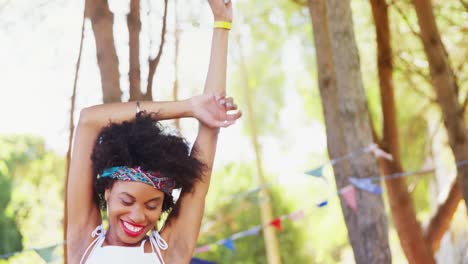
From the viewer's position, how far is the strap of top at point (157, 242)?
256cm

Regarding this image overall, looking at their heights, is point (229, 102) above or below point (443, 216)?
above

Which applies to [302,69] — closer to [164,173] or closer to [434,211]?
[434,211]

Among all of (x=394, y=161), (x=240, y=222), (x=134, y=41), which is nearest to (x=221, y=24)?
(x=134, y=41)

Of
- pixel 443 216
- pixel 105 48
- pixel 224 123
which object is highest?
pixel 105 48

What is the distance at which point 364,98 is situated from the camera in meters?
5.49

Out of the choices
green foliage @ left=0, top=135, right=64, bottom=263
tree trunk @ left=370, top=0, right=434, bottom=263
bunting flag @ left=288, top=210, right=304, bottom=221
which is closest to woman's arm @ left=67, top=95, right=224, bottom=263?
bunting flag @ left=288, top=210, right=304, bottom=221

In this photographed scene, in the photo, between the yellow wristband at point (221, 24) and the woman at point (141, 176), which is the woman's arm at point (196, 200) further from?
the yellow wristband at point (221, 24)

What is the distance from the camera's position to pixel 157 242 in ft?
8.45

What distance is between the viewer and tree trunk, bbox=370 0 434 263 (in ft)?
25.3

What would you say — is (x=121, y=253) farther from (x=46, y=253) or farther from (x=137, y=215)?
(x=46, y=253)

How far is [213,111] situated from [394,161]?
5697 mm

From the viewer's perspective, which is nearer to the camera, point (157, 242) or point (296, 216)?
point (157, 242)

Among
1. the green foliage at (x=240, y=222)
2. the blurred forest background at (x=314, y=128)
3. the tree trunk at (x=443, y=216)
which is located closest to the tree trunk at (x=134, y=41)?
the blurred forest background at (x=314, y=128)

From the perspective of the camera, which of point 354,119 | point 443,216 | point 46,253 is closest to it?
point 46,253
